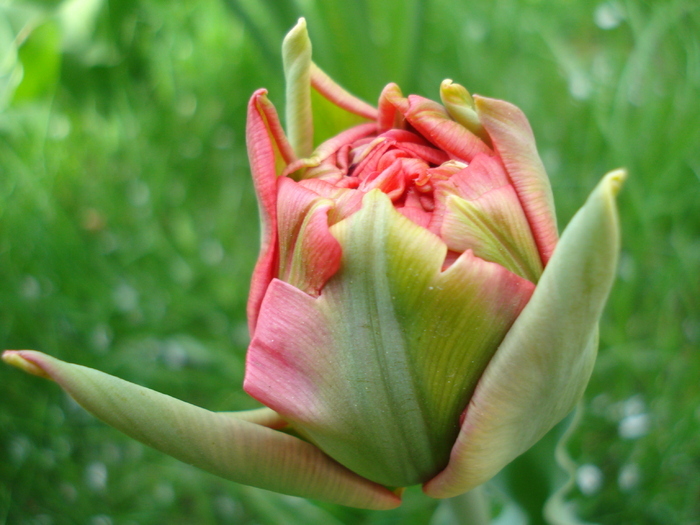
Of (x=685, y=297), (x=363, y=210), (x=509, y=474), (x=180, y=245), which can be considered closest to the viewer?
(x=363, y=210)

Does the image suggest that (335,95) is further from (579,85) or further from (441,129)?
(579,85)

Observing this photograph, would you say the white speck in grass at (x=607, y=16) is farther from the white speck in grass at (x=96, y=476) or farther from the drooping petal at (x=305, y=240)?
the white speck in grass at (x=96, y=476)

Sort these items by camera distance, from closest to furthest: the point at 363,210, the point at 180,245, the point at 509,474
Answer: the point at 363,210 → the point at 509,474 → the point at 180,245

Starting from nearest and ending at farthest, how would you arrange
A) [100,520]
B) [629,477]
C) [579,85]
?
[629,477], [100,520], [579,85]

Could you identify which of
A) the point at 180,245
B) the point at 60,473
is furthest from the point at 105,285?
the point at 60,473

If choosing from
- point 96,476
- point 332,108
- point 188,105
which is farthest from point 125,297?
point 332,108

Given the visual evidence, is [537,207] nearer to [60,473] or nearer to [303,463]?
[303,463]

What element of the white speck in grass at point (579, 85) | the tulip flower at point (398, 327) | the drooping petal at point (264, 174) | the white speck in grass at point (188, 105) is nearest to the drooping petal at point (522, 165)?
the tulip flower at point (398, 327)

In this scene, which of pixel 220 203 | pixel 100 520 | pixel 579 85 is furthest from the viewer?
pixel 220 203
